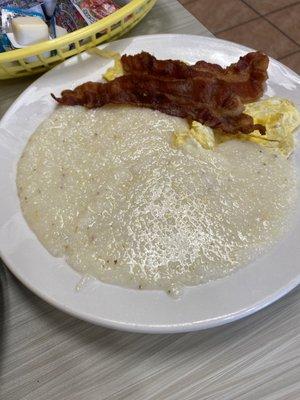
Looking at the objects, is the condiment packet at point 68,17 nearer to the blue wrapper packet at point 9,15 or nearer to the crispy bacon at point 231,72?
the blue wrapper packet at point 9,15

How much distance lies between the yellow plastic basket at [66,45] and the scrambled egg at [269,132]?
36 centimetres

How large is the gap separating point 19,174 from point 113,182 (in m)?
0.21

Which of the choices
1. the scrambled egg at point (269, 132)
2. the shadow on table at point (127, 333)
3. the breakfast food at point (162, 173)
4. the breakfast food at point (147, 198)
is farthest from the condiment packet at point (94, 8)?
the shadow on table at point (127, 333)

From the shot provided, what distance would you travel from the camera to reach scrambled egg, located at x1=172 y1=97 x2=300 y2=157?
0.94m

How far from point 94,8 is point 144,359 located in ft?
3.05

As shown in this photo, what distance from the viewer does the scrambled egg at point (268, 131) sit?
0.94 metres

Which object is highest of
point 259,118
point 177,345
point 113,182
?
point 259,118

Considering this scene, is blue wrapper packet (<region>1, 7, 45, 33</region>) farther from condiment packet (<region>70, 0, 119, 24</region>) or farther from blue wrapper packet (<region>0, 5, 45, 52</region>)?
condiment packet (<region>70, 0, 119, 24</region>)

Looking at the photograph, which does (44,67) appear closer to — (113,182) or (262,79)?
(113,182)

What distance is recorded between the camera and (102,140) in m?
0.97

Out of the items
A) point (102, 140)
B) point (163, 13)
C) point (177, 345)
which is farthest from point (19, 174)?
point (163, 13)

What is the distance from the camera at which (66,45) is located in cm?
107

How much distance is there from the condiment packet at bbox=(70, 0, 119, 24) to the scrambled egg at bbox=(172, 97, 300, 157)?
0.45m

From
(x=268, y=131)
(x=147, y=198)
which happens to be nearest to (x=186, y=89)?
(x=268, y=131)
